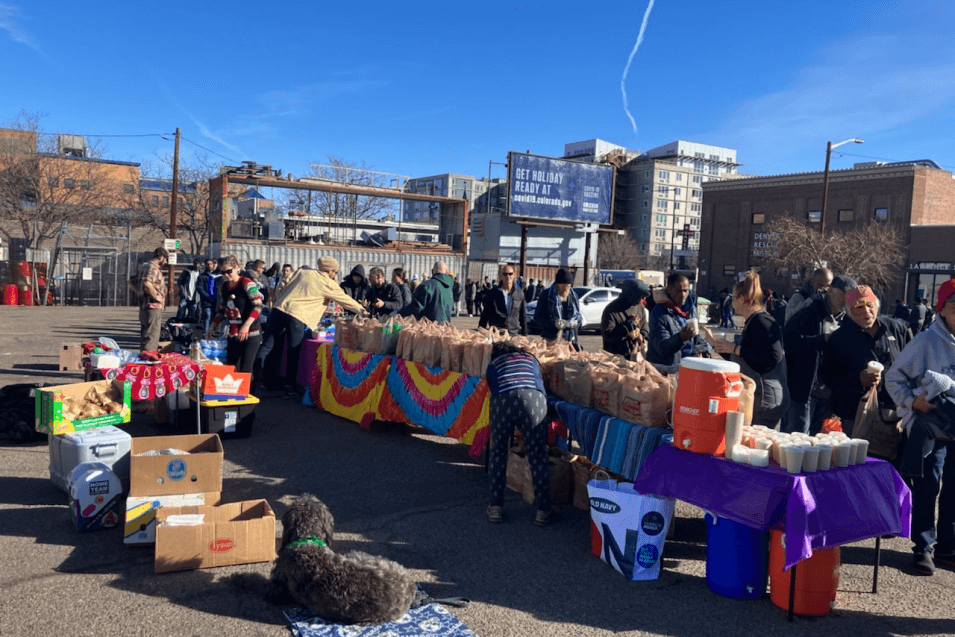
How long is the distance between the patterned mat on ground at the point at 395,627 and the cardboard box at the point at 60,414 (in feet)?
10.3

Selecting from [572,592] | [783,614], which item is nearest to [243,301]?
[572,592]

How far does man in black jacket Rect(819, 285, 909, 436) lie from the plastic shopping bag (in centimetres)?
191

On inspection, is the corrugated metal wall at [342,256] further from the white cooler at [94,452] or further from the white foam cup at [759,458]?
the white foam cup at [759,458]

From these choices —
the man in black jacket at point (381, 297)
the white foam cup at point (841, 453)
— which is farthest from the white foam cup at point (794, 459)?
the man in black jacket at point (381, 297)

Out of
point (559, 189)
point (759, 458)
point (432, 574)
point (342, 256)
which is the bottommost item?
point (432, 574)

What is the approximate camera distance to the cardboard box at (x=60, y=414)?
578cm

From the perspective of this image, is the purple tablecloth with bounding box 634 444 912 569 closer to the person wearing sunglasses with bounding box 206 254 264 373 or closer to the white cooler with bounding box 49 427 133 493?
the white cooler with bounding box 49 427 133 493

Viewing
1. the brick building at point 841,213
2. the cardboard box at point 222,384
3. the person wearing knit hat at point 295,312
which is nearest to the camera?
the cardboard box at point 222,384

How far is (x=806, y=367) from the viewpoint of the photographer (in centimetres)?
582

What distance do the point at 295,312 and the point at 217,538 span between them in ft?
17.6

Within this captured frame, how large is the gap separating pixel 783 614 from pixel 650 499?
3.01ft

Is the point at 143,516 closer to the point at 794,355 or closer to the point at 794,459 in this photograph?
the point at 794,459

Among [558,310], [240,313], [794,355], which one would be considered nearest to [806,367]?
[794,355]

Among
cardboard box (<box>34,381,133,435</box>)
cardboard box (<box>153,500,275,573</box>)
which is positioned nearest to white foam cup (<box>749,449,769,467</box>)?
cardboard box (<box>153,500,275,573</box>)
